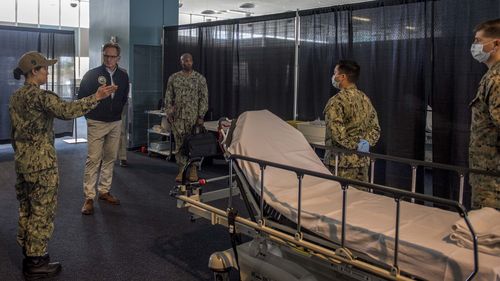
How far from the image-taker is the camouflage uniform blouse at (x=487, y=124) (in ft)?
7.81

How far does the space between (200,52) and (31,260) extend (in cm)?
409

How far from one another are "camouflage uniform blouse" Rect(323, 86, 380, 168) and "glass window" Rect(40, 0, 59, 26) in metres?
8.80

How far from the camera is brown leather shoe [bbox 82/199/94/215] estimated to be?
170 inches

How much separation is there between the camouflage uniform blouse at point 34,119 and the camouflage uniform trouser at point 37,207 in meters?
0.06

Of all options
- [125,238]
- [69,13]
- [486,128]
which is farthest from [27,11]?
[486,128]

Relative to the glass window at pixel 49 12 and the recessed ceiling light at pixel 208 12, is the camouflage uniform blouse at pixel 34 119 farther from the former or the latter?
the recessed ceiling light at pixel 208 12

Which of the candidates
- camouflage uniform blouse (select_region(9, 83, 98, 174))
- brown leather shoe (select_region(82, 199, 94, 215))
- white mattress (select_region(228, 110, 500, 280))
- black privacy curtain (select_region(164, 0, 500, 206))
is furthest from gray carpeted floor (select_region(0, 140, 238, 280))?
black privacy curtain (select_region(164, 0, 500, 206))

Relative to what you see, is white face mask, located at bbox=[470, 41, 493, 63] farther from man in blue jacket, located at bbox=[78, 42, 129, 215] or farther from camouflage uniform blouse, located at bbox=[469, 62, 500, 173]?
man in blue jacket, located at bbox=[78, 42, 129, 215]

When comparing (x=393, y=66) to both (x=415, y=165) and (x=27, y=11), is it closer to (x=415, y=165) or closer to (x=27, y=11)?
(x=415, y=165)

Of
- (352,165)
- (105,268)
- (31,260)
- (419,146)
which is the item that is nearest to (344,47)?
(419,146)

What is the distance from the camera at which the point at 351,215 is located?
2.31 meters

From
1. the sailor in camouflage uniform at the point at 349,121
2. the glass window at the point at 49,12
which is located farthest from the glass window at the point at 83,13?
the sailor in camouflage uniform at the point at 349,121

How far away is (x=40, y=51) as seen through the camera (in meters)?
7.37

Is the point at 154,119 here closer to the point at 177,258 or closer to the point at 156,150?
the point at 156,150
